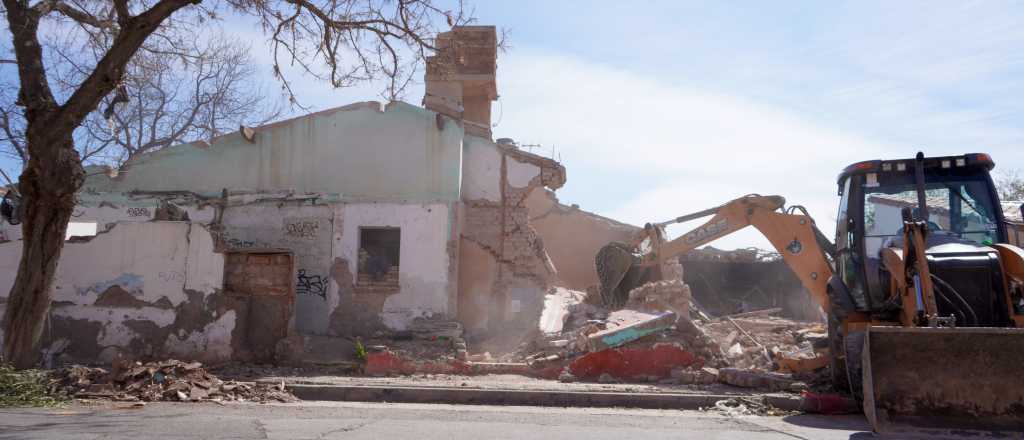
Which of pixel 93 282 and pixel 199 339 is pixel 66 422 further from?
pixel 93 282

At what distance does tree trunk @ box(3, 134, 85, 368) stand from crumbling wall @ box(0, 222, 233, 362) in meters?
4.12

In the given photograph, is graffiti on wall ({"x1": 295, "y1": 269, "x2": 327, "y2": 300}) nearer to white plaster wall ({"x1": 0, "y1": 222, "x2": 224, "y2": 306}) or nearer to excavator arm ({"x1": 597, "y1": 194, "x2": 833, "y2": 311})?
white plaster wall ({"x1": 0, "y1": 222, "x2": 224, "y2": 306})

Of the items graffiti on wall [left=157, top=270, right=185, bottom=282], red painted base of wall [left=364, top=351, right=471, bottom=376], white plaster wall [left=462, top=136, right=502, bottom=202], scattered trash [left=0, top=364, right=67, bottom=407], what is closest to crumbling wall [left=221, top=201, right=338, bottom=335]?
graffiti on wall [left=157, top=270, right=185, bottom=282]

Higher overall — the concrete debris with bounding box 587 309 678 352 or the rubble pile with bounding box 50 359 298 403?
the concrete debris with bounding box 587 309 678 352

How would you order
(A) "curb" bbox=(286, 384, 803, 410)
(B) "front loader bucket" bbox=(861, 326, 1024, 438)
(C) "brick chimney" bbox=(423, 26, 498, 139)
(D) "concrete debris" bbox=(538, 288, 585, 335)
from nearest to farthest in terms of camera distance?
(B) "front loader bucket" bbox=(861, 326, 1024, 438), (A) "curb" bbox=(286, 384, 803, 410), (D) "concrete debris" bbox=(538, 288, 585, 335), (C) "brick chimney" bbox=(423, 26, 498, 139)

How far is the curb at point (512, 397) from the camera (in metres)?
10.4

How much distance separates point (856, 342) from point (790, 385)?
2356 millimetres

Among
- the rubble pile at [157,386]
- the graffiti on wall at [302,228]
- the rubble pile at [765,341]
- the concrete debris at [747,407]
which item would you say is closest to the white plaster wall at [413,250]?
the graffiti on wall at [302,228]

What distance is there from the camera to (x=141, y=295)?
15.0 metres

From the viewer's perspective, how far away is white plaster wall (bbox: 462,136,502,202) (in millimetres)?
18734

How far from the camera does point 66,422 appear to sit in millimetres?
8188

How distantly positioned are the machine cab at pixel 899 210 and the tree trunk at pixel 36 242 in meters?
9.98

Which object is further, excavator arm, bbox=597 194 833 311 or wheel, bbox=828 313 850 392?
excavator arm, bbox=597 194 833 311

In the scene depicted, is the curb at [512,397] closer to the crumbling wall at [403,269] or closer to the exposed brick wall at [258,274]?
the exposed brick wall at [258,274]
